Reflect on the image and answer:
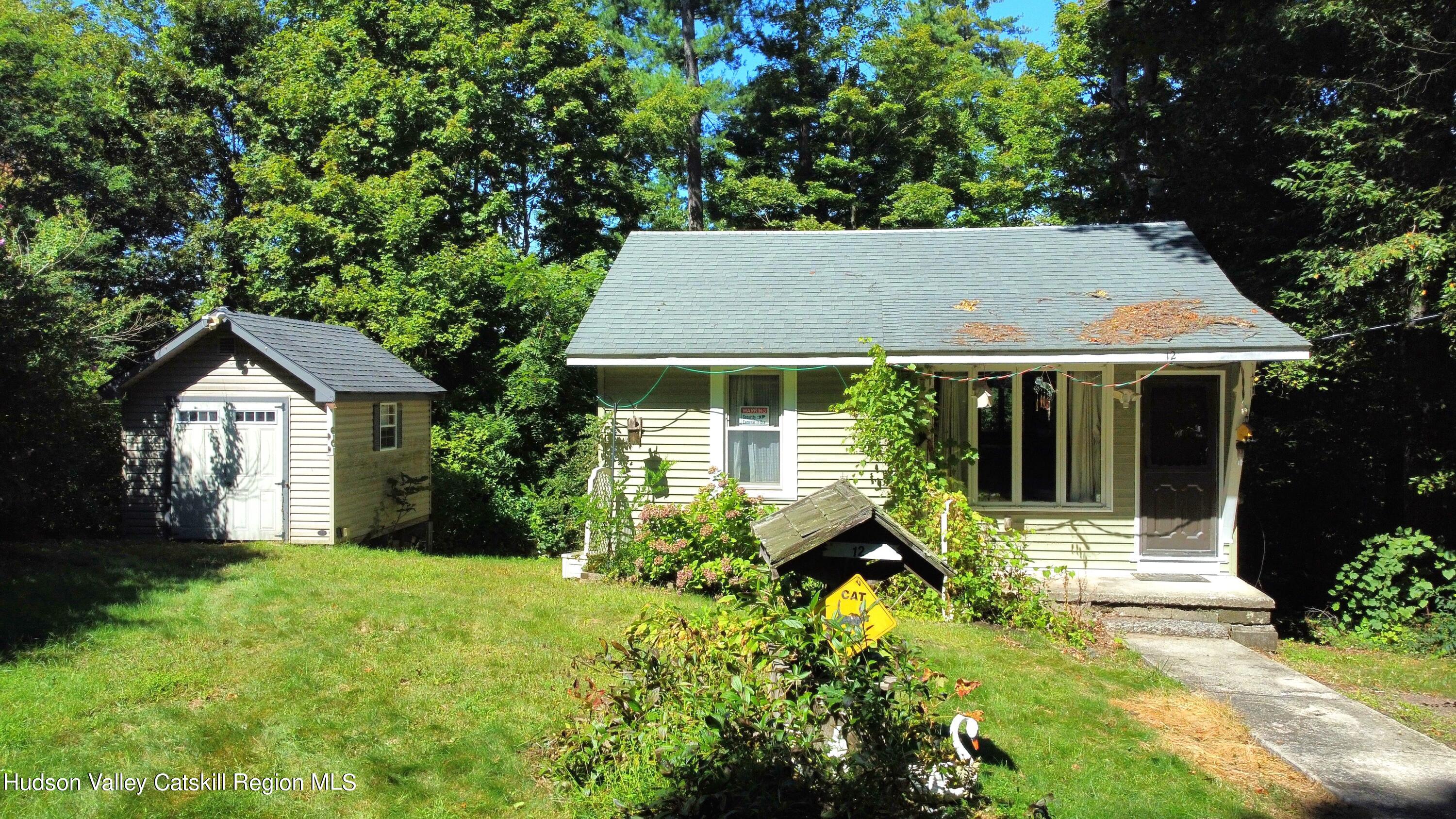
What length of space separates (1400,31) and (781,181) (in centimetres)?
1418

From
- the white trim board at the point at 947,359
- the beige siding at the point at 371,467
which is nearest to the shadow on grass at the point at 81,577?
the beige siding at the point at 371,467

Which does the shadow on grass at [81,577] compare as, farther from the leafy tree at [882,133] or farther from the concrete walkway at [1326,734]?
the leafy tree at [882,133]

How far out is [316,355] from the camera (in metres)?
12.6

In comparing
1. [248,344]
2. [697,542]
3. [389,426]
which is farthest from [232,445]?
[697,542]

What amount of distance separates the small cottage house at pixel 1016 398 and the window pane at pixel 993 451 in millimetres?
21

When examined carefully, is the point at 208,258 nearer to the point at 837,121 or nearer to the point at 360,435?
the point at 360,435

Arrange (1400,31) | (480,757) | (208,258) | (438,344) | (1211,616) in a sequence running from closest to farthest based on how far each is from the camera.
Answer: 1. (480,757)
2. (1211,616)
3. (1400,31)
4. (438,344)
5. (208,258)

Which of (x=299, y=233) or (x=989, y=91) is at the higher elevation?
(x=989, y=91)

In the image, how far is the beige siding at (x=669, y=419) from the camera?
11.5 metres

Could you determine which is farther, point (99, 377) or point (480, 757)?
point (99, 377)

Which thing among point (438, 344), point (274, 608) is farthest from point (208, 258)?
point (274, 608)

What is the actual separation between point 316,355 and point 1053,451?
9734mm

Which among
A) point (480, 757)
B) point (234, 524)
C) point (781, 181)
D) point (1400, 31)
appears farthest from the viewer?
point (781, 181)

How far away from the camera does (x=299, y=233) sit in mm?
19047
